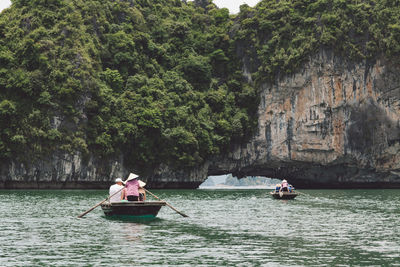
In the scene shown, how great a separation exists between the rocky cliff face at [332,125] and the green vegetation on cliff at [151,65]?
1.80 meters

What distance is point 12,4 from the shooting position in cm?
6006

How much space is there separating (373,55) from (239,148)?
18.7 meters

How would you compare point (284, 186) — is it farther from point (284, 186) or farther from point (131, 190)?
point (131, 190)

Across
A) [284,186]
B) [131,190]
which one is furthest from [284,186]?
[131,190]

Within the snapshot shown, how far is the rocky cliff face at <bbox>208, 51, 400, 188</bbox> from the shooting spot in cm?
5981

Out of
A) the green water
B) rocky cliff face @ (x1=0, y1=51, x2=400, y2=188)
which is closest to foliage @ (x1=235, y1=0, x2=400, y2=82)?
rocky cliff face @ (x1=0, y1=51, x2=400, y2=188)

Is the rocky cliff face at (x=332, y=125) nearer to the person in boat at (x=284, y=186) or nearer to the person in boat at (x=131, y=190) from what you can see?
the person in boat at (x=284, y=186)

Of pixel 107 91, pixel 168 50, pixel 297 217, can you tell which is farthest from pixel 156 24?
pixel 297 217

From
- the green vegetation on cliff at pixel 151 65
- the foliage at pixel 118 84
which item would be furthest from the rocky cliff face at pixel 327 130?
the foliage at pixel 118 84

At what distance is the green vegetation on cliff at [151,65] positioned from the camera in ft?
170

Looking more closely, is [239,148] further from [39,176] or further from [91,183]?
[39,176]

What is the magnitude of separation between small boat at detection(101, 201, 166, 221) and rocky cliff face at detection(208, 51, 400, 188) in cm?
4281

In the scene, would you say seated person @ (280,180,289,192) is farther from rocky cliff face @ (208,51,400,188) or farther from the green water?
rocky cliff face @ (208,51,400,188)

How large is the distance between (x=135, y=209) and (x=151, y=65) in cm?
4373
